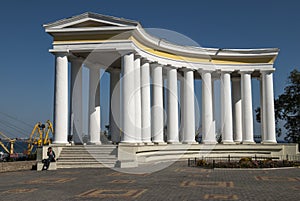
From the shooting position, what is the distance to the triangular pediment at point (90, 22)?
1598 inches

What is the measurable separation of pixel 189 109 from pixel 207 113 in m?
3.14

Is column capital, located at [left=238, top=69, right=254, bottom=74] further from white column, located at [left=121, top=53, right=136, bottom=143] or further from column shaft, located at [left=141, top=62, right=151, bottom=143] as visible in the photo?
white column, located at [left=121, top=53, right=136, bottom=143]

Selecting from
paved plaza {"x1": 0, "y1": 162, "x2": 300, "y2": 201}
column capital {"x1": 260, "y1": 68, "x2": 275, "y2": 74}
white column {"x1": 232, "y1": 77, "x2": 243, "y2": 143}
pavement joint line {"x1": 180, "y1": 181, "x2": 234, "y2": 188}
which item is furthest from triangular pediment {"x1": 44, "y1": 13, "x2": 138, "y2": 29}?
white column {"x1": 232, "y1": 77, "x2": 243, "y2": 143}

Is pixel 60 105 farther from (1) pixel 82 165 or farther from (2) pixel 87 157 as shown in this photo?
(1) pixel 82 165

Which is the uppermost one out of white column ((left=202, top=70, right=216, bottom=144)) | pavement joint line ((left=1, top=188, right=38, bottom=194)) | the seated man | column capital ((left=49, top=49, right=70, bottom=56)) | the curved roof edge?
the curved roof edge

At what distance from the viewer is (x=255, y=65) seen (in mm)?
55656

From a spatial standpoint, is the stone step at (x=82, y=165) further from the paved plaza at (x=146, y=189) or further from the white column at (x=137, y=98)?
the paved plaza at (x=146, y=189)

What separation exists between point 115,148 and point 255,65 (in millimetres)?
25813

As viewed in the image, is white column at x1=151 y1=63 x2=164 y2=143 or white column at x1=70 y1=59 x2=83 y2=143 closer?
white column at x1=70 y1=59 x2=83 y2=143

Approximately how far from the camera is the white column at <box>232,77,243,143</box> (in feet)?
195

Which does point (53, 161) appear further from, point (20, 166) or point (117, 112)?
point (117, 112)

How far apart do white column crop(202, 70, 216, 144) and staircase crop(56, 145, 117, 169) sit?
17784mm

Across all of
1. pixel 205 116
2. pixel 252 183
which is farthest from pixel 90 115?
pixel 252 183

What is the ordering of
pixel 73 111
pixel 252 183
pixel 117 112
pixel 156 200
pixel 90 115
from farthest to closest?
pixel 117 112
pixel 90 115
pixel 73 111
pixel 252 183
pixel 156 200
